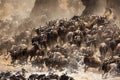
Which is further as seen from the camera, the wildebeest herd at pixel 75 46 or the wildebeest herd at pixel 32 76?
the wildebeest herd at pixel 75 46

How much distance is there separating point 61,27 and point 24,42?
261 cm

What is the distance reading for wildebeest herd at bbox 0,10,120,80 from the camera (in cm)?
2027

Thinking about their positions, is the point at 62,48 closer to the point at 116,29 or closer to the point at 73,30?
the point at 73,30

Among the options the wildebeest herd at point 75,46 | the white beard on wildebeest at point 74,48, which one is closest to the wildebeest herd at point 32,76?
the white beard on wildebeest at point 74,48

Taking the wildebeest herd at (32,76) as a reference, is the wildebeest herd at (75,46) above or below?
above

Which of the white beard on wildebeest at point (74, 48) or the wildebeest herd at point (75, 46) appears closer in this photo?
the white beard on wildebeest at point (74, 48)

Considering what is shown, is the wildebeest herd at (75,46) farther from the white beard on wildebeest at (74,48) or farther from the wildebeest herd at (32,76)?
the wildebeest herd at (32,76)

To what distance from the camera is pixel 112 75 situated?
1845cm

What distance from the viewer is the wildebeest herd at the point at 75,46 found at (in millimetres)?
20266

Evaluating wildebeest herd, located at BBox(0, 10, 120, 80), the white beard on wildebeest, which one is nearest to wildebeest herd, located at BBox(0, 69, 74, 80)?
the white beard on wildebeest

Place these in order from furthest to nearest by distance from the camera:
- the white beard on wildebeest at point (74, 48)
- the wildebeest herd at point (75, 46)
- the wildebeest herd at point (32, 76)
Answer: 1. the wildebeest herd at point (75, 46)
2. the white beard on wildebeest at point (74, 48)
3. the wildebeest herd at point (32, 76)

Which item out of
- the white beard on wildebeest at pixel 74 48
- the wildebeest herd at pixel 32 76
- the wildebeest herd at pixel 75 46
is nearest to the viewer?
the wildebeest herd at pixel 32 76

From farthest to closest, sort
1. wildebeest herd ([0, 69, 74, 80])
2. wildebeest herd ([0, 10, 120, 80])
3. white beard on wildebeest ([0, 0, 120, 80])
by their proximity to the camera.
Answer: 1. wildebeest herd ([0, 10, 120, 80])
2. white beard on wildebeest ([0, 0, 120, 80])
3. wildebeest herd ([0, 69, 74, 80])

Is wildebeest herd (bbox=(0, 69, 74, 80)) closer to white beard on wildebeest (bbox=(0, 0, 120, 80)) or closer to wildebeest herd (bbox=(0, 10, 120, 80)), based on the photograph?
white beard on wildebeest (bbox=(0, 0, 120, 80))
